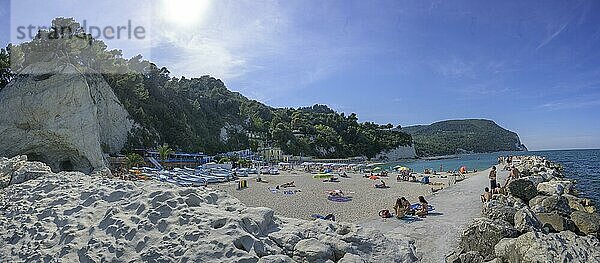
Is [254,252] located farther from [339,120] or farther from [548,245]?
[339,120]

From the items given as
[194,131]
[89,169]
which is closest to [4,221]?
[89,169]

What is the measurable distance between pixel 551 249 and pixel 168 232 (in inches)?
277

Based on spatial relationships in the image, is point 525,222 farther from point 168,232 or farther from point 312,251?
point 168,232

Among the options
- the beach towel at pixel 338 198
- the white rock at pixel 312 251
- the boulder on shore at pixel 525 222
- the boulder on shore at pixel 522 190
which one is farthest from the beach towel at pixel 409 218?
the white rock at pixel 312 251

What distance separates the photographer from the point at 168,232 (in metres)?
5.77

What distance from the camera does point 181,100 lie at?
230ft

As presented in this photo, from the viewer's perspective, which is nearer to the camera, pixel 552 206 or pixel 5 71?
pixel 552 206

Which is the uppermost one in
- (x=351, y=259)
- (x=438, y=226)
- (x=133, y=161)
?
(x=133, y=161)

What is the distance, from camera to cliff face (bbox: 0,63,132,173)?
22.0 metres

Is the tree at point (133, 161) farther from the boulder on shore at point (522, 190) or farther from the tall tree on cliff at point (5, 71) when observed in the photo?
the boulder on shore at point (522, 190)

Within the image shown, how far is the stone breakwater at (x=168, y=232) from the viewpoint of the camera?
549 cm

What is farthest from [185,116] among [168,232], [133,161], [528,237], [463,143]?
[463,143]

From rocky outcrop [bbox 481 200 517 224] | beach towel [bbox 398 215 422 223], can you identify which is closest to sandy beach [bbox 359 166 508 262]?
beach towel [bbox 398 215 422 223]

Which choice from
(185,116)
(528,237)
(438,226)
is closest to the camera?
(528,237)
